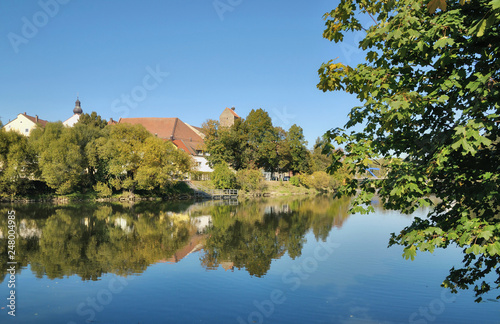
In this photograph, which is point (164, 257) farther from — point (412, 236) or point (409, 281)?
point (412, 236)

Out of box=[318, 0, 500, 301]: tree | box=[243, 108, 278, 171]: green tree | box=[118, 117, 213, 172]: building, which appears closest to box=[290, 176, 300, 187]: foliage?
box=[243, 108, 278, 171]: green tree

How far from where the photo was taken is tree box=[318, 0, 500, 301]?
386cm

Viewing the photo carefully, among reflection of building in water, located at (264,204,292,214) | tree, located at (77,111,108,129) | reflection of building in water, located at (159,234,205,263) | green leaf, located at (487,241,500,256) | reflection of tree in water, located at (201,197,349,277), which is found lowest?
reflection of building in water, located at (159,234,205,263)

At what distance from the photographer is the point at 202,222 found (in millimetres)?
24547

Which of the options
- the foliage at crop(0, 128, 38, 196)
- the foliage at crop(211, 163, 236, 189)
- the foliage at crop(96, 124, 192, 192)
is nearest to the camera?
the foliage at crop(0, 128, 38, 196)

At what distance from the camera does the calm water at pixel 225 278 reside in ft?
27.9

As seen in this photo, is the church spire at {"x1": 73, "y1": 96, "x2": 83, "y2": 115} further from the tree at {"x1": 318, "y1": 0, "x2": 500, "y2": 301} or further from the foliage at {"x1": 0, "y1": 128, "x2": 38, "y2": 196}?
the tree at {"x1": 318, "y1": 0, "x2": 500, "y2": 301}

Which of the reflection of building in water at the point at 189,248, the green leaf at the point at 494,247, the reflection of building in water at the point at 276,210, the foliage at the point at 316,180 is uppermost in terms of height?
the foliage at the point at 316,180

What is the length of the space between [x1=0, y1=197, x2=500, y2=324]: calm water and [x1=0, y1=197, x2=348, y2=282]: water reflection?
0.06 metres

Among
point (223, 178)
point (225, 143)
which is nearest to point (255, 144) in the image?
point (225, 143)

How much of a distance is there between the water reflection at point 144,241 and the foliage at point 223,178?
25.6 meters

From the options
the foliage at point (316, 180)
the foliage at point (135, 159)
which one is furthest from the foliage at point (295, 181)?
the foliage at point (135, 159)

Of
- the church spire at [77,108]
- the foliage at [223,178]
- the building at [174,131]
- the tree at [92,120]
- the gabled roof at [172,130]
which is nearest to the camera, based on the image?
the foliage at [223,178]

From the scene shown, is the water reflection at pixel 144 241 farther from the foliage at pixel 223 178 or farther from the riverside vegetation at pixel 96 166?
the foliage at pixel 223 178
